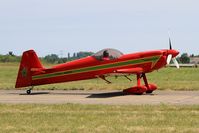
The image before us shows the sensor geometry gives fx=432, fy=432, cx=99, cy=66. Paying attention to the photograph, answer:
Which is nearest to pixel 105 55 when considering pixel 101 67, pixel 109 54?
pixel 109 54

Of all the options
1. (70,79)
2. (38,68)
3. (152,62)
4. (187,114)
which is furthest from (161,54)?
(187,114)

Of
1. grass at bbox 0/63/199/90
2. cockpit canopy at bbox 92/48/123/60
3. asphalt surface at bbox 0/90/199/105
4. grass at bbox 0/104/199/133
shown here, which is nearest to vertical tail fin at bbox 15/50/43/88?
grass at bbox 0/63/199/90

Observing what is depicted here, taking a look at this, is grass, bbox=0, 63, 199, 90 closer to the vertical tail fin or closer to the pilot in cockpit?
the vertical tail fin

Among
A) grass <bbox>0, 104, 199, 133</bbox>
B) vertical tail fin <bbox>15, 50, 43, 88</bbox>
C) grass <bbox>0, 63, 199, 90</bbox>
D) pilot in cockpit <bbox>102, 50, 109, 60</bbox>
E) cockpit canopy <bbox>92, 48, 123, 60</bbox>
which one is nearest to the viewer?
grass <bbox>0, 104, 199, 133</bbox>

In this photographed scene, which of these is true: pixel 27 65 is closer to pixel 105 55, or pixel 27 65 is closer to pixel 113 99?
pixel 105 55

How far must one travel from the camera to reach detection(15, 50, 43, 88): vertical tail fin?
24.2 meters

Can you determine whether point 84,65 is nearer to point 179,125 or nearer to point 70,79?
point 70,79

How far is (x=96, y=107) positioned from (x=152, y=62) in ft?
26.0

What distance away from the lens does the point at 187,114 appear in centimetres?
1260

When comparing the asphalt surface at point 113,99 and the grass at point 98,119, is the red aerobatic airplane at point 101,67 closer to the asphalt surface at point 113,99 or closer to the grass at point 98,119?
the asphalt surface at point 113,99

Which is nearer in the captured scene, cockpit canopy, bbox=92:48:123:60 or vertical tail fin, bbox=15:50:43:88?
cockpit canopy, bbox=92:48:123:60

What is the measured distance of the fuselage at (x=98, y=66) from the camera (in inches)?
867

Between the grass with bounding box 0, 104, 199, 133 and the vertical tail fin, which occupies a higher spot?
the vertical tail fin

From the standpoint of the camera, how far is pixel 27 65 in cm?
2420
